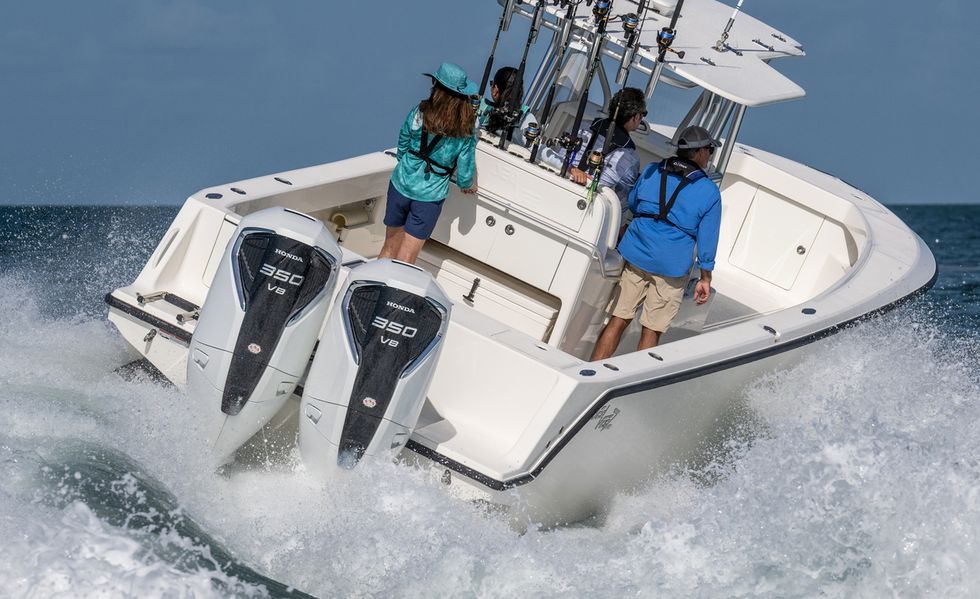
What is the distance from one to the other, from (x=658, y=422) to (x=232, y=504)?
163 centimetres

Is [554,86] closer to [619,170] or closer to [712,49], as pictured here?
[619,170]

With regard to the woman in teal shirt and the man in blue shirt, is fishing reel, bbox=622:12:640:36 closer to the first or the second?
the man in blue shirt

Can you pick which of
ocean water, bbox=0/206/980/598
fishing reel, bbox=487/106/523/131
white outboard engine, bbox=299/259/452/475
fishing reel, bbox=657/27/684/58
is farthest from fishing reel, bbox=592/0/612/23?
white outboard engine, bbox=299/259/452/475

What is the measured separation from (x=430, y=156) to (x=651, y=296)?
1.11 m

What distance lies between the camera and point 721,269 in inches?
291

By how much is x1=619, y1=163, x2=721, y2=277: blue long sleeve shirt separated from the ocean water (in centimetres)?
68

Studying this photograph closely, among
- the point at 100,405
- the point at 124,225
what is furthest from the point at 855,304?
the point at 124,225

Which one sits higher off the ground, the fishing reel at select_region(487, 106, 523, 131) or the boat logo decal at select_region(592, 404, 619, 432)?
the fishing reel at select_region(487, 106, 523, 131)

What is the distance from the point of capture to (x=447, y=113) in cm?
480

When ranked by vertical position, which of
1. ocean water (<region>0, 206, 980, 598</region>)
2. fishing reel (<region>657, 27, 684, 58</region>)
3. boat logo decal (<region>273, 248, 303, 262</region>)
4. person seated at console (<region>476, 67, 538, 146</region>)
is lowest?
ocean water (<region>0, 206, 980, 598</region>)

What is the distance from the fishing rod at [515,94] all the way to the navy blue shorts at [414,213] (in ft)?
1.32

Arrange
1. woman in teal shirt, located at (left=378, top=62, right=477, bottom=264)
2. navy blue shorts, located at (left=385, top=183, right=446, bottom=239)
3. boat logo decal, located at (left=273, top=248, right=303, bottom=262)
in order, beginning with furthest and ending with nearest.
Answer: navy blue shorts, located at (left=385, top=183, right=446, bottom=239) < woman in teal shirt, located at (left=378, top=62, right=477, bottom=264) < boat logo decal, located at (left=273, top=248, right=303, bottom=262)

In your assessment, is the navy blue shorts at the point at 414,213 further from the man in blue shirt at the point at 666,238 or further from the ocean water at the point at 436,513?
the ocean water at the point at 436,513

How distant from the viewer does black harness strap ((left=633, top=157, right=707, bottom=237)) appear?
497 cm
